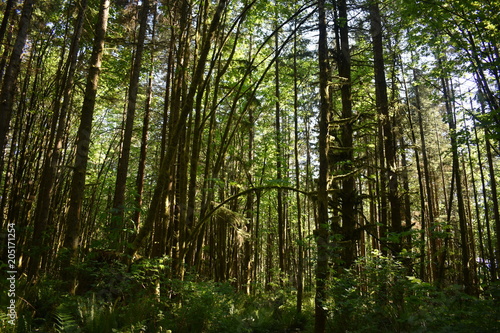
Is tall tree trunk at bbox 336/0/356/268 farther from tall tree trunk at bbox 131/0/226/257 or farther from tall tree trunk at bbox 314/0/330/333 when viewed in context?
tall tree trunk at bbox 131/0/226/257

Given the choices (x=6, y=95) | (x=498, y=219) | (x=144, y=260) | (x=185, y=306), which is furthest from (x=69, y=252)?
(x=498, y=219)

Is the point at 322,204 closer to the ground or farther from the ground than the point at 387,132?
closer to the ground

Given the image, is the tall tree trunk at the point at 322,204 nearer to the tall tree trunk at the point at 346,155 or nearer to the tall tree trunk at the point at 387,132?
the tall tree trunk at the point at 346,155

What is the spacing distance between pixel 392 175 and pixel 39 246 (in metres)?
9.73

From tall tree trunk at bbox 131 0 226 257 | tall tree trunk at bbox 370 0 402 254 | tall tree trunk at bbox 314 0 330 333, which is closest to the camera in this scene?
tall tree trunk at bbox 131 0 226 257

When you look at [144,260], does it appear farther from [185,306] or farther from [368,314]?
[368,314]

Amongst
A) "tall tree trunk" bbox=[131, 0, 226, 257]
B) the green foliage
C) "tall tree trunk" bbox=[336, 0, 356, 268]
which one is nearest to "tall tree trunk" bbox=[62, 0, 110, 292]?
"tall tree trunk" bbox=[131, 0, 226, 257]

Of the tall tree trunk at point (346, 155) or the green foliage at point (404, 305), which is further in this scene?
the tall tree trunk at point (346, 155)

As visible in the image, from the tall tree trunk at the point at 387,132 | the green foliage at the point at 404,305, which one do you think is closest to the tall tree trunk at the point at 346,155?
the tall tree trunk at the point at 387,132

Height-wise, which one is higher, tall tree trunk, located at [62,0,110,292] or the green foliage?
tall tree trunk, located at [62,0,110,292]

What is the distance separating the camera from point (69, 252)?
6.26 m

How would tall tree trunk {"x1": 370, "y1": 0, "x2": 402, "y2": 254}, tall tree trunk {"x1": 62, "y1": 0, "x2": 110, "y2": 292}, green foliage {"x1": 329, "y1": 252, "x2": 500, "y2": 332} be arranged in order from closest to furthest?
green foliage {"x1": 329, "y1": 252, "x2": 500, "y2": 332} → tall tree trunk {"x1": 62, "y1": 0, "x2": 110, "y2": 292} → tall tree trunk {"x1": 370, "y1": 0, "x2": 402, "y2": 254}

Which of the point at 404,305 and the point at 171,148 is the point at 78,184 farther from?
the point at 404,305

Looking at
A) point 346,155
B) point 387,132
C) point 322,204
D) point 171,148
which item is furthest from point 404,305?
point 387,132
